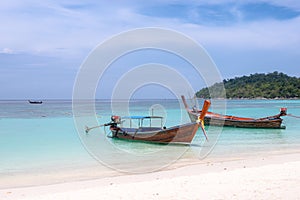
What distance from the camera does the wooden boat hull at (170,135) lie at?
15823 mm

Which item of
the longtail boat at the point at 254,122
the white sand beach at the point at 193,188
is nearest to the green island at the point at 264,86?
the longtail boat at the point at 254,122

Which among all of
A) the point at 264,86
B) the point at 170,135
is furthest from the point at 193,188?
the point at 264,86

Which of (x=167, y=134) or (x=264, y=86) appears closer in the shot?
(x=167, y=134)

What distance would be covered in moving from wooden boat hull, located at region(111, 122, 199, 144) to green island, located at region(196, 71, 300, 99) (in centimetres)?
11027

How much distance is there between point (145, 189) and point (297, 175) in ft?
11.0

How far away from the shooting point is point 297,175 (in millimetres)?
7895

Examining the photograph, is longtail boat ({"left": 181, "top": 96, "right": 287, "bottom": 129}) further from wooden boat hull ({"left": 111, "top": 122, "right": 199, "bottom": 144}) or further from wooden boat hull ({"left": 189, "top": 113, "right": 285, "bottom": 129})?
wooden boat hull ({"left": 111, "top": 122, "right": 199, "bottom": 144})

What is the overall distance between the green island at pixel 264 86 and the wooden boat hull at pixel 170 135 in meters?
110

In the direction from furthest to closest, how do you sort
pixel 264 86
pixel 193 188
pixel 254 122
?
pixel 264 86
pixel 254 122
pixel 193 188

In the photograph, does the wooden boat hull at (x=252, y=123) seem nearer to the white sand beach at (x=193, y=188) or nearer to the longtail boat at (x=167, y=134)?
the longtail boat at (x=167, y=134)

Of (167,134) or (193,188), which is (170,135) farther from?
(193,188)

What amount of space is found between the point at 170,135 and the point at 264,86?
4923 inches

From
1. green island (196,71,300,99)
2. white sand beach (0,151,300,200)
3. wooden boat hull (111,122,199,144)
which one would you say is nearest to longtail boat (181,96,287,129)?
wooden boat hull (111,122,199,144)

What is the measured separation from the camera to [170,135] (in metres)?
16.2
